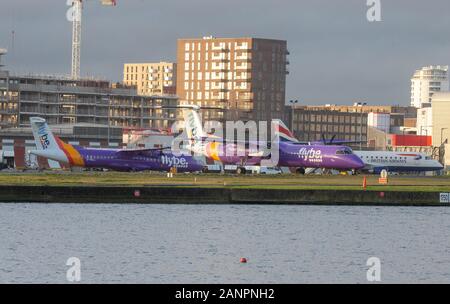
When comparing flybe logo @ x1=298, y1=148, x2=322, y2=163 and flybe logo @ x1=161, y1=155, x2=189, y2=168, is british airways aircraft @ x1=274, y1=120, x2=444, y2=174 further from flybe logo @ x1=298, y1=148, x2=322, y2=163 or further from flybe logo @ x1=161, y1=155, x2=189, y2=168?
flybe logo @ x1=161, y1=155, x2=189, y2=168

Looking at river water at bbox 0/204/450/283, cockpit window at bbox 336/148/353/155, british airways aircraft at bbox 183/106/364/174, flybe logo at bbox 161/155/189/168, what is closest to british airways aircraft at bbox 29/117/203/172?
flybe logo at bbox 161/155/189/168

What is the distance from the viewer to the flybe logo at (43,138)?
452 feet

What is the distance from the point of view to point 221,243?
68.8 m

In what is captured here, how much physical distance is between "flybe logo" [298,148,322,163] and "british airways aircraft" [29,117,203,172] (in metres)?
13.2

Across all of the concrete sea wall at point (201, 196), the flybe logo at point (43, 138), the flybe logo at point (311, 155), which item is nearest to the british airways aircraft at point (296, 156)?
the flybe logo at point (311, 155)

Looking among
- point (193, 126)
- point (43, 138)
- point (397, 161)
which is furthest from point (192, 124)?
point (397, 161)

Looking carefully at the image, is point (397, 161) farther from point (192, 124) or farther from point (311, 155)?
point (192, 124)

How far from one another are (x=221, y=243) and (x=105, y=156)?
68.4m

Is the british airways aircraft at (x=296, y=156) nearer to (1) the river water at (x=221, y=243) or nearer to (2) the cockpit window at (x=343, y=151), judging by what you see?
(2) the cockpit window at (x=343, y=151)

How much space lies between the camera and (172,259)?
60750mm

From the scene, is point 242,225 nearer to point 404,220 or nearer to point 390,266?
point 404,220

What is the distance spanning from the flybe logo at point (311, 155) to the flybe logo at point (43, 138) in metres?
29.7

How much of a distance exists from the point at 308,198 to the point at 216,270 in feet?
122

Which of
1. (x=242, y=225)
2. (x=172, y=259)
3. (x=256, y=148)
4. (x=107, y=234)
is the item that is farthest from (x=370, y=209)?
(x=256, y=148)
